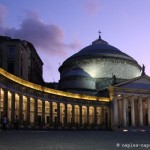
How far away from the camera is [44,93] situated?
77312 millimetres

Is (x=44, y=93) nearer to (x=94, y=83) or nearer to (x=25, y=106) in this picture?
(x=25, y=106)

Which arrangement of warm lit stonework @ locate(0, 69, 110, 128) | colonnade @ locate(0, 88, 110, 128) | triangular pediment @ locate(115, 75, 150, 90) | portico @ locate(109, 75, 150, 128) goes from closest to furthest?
warm lit stonework @ locate(0, 69, 110, 128)
colonnade @ locate(0, 88, 110, 128)
portico @ locate(109, 75, 150, 128)
triangular pediment @ locate(115, 75, 150, 90)

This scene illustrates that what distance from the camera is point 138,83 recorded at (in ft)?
332

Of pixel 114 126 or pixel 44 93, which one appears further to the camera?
pixel 114 126

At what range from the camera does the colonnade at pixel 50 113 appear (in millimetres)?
63969

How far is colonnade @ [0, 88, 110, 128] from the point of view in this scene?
2518 inches

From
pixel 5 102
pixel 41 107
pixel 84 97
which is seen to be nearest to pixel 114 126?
pixel 84 97

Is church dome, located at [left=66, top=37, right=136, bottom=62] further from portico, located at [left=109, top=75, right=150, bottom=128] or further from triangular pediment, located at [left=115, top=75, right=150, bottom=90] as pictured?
portico, located at [left=109, top=75, right=150, bottom=128]

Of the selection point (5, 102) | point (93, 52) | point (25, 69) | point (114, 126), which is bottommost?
point (114, 126)

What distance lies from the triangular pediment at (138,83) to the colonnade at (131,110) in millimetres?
2640

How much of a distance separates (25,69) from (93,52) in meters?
33.3

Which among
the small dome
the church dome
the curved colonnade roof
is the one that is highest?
the church dome

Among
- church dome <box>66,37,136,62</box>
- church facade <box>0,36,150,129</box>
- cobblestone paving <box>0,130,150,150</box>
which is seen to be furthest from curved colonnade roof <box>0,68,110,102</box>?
church dome <box>66,37,136,62</box>

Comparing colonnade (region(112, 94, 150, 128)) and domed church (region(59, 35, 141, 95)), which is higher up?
domed church (region(59, 35, 141, 95))
